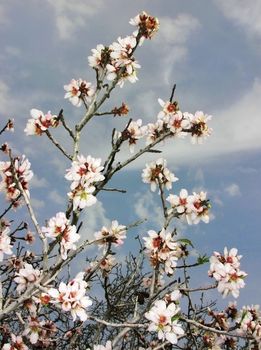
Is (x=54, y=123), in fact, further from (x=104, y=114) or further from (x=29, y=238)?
(x=29, y=238)

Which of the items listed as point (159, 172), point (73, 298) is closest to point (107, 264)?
point (159, 172)

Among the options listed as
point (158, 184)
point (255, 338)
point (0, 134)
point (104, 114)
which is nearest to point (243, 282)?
point (255, 338)

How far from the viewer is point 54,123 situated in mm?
5262

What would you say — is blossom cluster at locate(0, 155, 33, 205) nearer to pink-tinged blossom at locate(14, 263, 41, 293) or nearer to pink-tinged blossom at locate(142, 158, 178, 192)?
pink-tinged blossom at locate(14, 263, 41, 293)

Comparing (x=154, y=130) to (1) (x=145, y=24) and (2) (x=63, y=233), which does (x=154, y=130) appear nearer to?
(1) (x=145, y=24)

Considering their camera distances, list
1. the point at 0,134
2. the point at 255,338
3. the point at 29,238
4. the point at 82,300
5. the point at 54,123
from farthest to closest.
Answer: the point at 29,238, the point at 0,134, the point at 54,123, the point at 255,338, the point at 82,300

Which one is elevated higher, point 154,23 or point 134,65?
point 154,23

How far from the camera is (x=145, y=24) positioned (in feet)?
18.4

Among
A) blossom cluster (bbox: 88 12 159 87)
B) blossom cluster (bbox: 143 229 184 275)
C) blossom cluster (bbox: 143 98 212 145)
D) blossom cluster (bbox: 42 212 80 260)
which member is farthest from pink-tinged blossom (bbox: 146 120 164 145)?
blossom cluster (bbox: 42 212 80 260)

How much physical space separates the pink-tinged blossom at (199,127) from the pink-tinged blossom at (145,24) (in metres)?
1.05

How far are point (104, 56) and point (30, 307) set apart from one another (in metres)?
2.88

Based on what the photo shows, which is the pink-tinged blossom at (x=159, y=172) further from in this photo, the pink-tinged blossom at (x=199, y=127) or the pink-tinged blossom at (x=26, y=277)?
the pink-tinged blossom at (x=26, y=277)

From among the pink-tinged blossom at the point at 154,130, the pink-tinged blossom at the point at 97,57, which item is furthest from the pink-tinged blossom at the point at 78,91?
the pink-tinged blossom at the point at 154,130

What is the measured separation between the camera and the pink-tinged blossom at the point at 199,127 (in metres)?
5.52
